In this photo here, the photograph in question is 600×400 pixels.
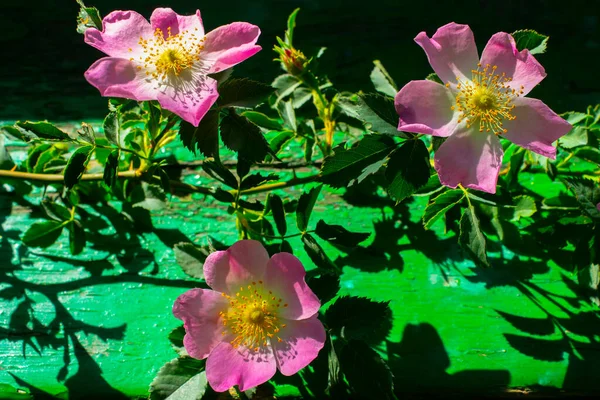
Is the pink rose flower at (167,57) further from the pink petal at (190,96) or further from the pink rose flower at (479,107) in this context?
the pink rose flower at (479,107)

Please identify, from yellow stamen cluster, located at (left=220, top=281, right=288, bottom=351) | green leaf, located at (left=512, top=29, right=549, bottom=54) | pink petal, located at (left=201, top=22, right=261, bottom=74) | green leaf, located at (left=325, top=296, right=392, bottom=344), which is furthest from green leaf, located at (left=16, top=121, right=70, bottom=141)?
green leaf, located at (left=512, top=29, right=549, bottom=54)

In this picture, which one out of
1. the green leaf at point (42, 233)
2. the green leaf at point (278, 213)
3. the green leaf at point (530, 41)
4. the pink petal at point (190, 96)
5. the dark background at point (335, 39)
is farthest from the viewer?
the dark background at point (335, 39)

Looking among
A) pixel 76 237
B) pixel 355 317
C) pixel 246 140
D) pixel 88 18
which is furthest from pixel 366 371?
pixel 88 18

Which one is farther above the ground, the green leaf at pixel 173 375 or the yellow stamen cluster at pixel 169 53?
the yellow stamen cluster at pixel 169 53

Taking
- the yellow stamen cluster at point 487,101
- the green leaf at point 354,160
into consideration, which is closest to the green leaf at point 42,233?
the green leaf at point 354,160

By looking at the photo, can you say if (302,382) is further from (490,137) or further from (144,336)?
(490,137)

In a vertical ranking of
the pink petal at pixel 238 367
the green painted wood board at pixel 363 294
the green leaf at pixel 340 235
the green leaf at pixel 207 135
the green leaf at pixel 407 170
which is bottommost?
the green painted wood board at pixel 363 294

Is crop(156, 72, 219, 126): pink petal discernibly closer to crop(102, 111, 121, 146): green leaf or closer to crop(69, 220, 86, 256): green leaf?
crop(102, 111, 121, 146): green leaf

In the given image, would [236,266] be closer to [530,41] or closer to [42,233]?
[42,233]
